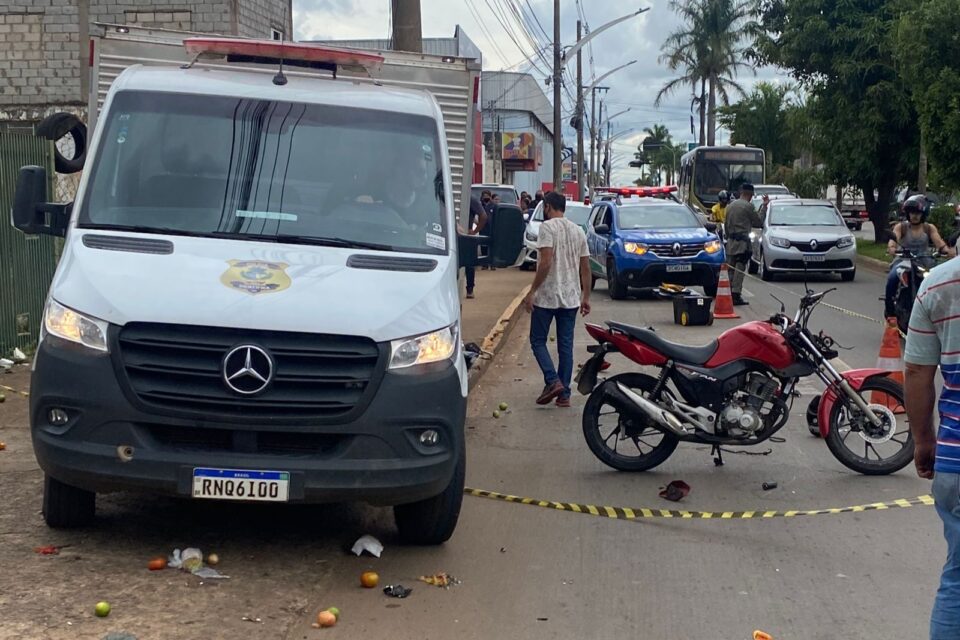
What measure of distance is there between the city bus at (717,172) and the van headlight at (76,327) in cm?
3848

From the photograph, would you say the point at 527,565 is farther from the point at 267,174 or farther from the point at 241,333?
the point at 267,174

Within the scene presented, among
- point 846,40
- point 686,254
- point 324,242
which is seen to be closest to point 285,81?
point 324,242

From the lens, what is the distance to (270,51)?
7551mm

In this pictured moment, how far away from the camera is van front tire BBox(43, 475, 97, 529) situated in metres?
6.11

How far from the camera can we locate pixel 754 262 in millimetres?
27484

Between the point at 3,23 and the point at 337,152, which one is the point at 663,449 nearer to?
the point at 337,152

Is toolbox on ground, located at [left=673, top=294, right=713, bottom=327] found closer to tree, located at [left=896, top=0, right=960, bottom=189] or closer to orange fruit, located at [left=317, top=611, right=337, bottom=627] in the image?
tree, located at [left=896, top=0, right=960, bottom=189]

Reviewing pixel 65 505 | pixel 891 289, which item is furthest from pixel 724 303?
pixel 65 505

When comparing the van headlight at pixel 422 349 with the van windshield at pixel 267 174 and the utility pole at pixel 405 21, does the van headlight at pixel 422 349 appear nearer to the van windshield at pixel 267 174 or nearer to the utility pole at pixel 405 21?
the van windshield at pixel 267 174

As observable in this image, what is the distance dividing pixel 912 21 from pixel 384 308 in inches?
876

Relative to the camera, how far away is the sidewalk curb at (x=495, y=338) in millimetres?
12367

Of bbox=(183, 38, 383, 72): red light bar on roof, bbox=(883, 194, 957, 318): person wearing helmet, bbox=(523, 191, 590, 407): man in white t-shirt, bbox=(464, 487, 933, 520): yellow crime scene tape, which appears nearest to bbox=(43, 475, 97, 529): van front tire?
bbox=(464, 487, 933, 520): yellow crime scene tape

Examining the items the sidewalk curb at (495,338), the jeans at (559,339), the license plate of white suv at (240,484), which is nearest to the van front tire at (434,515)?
the license plate of white suv at (240,484)

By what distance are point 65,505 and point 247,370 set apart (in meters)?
1.46
